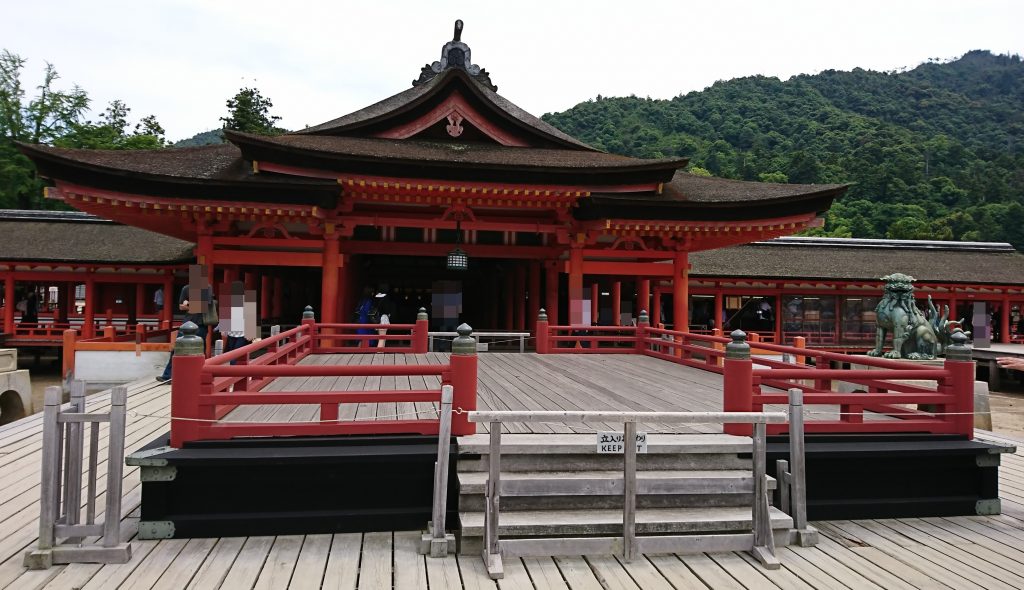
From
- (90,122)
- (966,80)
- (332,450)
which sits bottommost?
(332,450)

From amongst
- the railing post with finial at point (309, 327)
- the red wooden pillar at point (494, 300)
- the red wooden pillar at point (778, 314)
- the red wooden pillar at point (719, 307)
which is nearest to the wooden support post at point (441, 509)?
the railing post with finial at point (309, 327)

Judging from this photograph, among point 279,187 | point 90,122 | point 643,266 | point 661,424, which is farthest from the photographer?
point 90,122

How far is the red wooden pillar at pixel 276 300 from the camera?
21141mm

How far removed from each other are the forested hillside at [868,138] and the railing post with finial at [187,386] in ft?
198

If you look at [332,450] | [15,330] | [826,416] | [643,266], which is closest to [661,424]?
[826,416]

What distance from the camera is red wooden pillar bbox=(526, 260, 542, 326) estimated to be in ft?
54.8

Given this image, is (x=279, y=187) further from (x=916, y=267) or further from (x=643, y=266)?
(x=916, y=267)

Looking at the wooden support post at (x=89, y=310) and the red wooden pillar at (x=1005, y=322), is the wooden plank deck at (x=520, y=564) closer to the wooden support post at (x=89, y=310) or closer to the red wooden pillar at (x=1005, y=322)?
the wooden support post at (x=89, y=310)

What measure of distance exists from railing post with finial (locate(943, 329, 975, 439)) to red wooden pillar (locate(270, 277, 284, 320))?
2011 cm

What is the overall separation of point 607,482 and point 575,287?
353 inches

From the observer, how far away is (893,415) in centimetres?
647

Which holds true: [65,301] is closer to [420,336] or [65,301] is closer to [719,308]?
[420,336]

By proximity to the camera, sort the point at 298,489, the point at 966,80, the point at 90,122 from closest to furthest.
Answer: the point at 298,489 → the point at 90,122 → the point at 966,80

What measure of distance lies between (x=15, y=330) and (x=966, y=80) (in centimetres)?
16315
